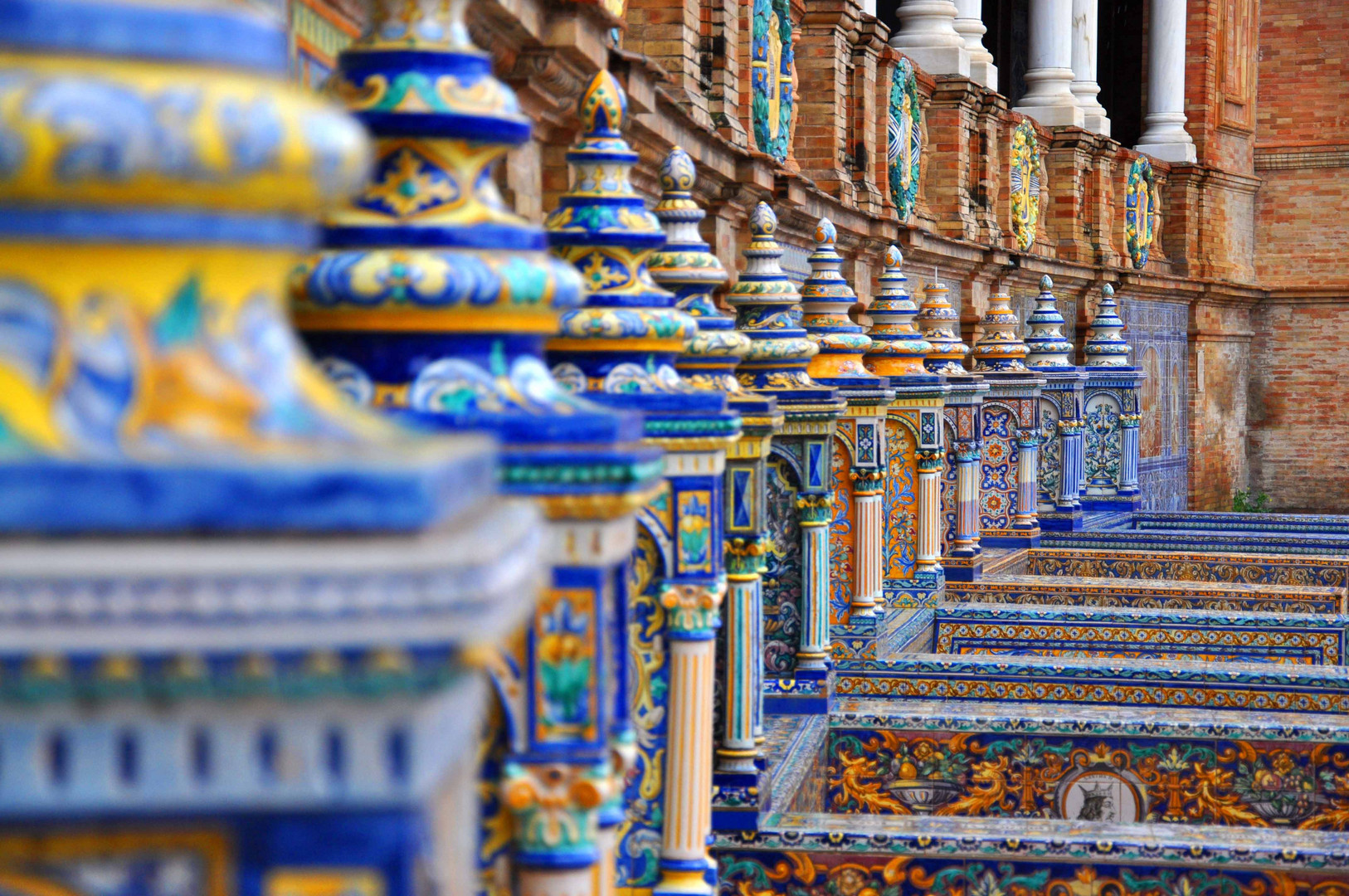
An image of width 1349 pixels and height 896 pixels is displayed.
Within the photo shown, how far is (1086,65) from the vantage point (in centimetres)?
2206

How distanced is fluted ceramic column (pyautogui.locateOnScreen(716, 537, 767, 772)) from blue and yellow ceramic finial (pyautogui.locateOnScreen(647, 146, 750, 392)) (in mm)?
706

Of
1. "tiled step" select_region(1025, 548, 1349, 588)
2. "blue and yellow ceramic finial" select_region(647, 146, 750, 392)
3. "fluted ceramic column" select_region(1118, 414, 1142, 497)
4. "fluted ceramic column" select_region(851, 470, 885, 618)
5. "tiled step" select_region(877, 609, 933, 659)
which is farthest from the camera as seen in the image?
Result: "fluted ceramic column" select_region(1118, 414, 1142, 497)

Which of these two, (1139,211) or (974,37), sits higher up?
(974,37)

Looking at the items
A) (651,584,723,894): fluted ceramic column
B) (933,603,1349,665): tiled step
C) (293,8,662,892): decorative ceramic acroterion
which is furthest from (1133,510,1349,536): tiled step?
(293,8,662,892): decorative ceramic acroterion

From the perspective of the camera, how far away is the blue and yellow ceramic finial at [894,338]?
9.81 meters

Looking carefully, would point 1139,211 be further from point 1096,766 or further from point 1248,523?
point 1096,766

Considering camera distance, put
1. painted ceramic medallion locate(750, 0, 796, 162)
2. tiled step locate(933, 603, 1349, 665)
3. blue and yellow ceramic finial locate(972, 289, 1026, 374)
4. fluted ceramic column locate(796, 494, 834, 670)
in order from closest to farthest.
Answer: fluted ceramic column locate(796, 494, 834, 670)
tiled step locate(933, 603, 1349, 665)
painted ceramic medallion locate(750, 0, 796, 162)
blue and yellow ceramic finial locate(972, 289, 1026, 374)

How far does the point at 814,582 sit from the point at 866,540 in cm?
125

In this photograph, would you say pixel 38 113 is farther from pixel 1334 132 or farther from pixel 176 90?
pixel 1334 132

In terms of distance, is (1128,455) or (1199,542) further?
(1128,455)

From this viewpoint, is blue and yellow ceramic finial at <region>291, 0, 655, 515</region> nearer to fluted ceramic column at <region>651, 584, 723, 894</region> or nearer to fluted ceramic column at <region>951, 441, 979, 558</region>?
fluted ceramic column at <region>651, 584, 723, 894</region>

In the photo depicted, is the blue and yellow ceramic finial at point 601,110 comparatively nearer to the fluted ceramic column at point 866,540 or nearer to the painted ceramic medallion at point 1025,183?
the fluted ceramic column at point 866,540

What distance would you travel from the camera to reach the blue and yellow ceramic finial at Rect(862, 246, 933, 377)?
9.81m

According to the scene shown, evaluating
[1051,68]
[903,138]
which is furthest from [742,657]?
[1051,68]
